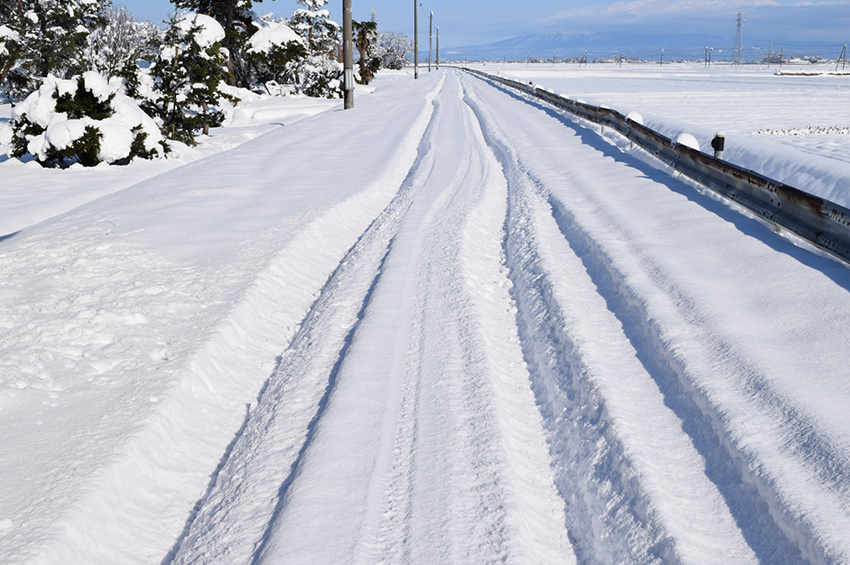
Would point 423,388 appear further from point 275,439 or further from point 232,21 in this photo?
point 232,21

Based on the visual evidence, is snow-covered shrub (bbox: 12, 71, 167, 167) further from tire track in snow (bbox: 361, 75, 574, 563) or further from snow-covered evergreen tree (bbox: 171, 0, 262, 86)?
snow-covered evergreen tree (bbox: 171, 0, 262, 86)

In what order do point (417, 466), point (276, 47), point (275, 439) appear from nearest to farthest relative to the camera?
1. point (417, 466)
2. point (275, 439)
3. point (276, 47)

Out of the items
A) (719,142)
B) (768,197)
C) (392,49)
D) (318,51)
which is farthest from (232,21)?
(392,49)

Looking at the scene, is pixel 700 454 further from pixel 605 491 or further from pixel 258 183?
pixel 258 183

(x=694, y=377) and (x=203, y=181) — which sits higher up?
(x=203, y=181)

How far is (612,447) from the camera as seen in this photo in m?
3.18

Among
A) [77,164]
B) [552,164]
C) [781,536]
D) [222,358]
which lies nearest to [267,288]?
[222,358]

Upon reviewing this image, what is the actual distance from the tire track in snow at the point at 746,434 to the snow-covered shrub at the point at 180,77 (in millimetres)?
14977

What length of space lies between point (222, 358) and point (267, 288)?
1.26 metres

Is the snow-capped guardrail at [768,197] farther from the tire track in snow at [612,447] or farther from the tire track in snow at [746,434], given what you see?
the tire track in snow at [612,447]

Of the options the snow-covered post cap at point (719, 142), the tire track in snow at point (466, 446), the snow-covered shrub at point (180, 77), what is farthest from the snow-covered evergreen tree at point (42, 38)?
the tire track in snow at point (466, 446)

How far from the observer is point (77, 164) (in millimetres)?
12711

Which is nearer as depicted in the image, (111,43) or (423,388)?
(423,388)

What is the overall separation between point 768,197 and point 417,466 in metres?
5.34
